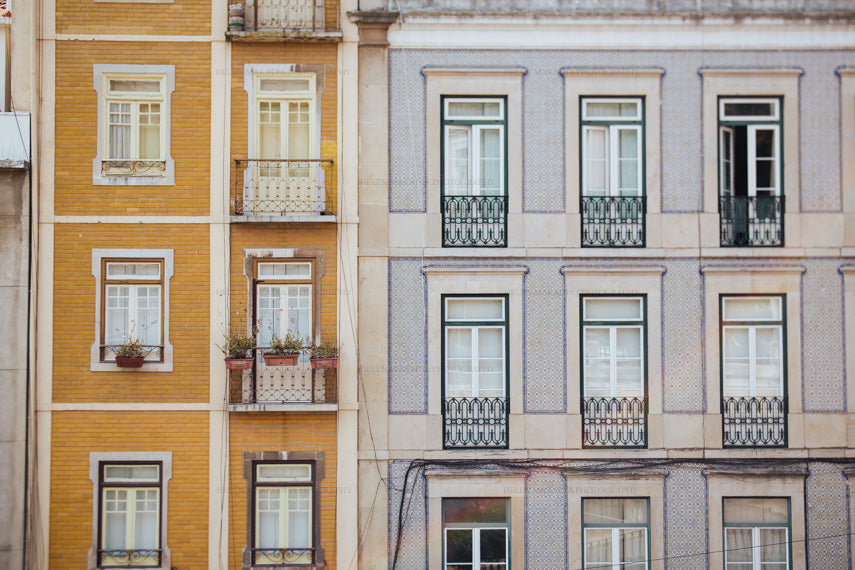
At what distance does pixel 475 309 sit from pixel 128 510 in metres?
6.70

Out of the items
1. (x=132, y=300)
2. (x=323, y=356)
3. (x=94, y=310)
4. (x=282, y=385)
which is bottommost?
(x=282, y=385)

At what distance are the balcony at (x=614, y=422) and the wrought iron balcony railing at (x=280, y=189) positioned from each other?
18.1 feet

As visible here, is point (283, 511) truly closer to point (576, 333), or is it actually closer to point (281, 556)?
point (281, 556)

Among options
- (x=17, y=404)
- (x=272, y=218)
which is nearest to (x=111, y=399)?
(x=17, y=404)

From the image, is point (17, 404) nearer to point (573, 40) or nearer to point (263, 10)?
point (263, 10)

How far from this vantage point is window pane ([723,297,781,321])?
1426cm

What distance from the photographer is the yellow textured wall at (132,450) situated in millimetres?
13695

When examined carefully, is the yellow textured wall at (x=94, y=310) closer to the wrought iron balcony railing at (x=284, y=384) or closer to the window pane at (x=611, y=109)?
the wrought iron balcony railing at (x=284, y=384)

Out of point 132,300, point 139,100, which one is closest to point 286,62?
point 139,100

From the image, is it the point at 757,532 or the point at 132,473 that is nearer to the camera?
the point at 132,473

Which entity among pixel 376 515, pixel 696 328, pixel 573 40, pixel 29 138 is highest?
pixel 573 40

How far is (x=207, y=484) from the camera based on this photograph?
1376cm

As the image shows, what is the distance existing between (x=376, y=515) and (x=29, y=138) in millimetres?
8514

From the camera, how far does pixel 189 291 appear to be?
548 inches
